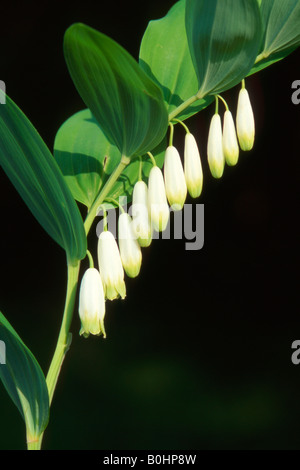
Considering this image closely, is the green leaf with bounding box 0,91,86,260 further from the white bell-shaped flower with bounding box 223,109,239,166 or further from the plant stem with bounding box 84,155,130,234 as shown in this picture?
the white bell-shaped flower with bounding box 223,109,239,166

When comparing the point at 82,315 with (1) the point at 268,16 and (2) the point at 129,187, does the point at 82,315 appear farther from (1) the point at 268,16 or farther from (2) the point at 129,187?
(1) the point at 268,16

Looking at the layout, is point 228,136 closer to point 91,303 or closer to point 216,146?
point 216,146

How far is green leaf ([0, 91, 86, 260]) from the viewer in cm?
65

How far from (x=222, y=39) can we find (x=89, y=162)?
248 mm

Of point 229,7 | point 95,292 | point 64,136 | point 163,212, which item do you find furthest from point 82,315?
point 229,7

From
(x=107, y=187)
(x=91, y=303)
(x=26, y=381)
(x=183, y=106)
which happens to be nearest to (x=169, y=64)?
(x=183, y=106)

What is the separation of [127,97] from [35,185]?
5.8 inches

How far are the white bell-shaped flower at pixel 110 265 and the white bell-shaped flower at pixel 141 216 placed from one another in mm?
32

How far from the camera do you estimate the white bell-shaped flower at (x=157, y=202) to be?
71 centimetres

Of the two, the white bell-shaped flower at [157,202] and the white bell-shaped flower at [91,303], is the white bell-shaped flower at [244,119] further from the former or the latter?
the white bell-shaped flower at [91,303]

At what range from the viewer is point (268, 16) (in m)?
0.76

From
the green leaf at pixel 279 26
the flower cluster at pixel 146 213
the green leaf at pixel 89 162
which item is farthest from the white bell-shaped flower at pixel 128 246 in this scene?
the green leaf at pixel 279 26

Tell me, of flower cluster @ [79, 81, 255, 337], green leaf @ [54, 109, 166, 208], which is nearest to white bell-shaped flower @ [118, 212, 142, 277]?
flower cluster @ [79, 81, 255, 337]

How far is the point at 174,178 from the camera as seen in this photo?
72cm
